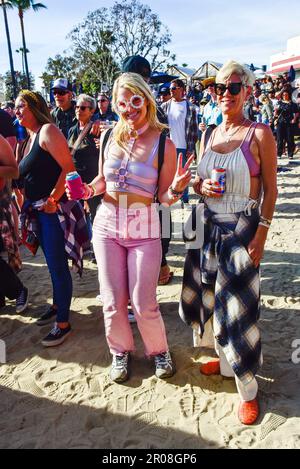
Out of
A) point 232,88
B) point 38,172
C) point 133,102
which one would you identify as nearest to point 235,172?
point 232,88

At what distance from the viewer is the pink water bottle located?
2309mm

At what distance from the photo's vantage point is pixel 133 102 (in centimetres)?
231

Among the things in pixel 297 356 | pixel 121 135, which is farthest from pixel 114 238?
pixel 297 356

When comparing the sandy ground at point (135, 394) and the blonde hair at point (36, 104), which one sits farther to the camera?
the blonde hair at point (36, 104)

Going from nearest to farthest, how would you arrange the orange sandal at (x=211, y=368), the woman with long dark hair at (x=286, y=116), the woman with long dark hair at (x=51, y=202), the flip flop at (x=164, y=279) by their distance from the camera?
the orange sandal at (x=211, y=368), the woman with long dark hair at (x=51, y=202), the flip flop at (x=164, y=279), the woman with long dark hair at (x=286, y=116)

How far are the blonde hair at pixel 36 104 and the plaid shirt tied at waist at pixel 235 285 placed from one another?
1.52 metres

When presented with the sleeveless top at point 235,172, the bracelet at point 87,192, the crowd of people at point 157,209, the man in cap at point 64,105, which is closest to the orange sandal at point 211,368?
the crowd of people at point 157,209

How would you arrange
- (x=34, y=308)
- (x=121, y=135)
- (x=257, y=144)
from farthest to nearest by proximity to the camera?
(x=34, y=308), (x=121, y=135), (x=257, y=144)

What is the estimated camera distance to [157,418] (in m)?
2.43

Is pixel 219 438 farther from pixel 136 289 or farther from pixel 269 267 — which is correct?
pixel 269 267

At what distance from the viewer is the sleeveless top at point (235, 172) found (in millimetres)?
2170

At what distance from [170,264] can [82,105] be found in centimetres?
223

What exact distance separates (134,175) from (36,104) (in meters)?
1.17

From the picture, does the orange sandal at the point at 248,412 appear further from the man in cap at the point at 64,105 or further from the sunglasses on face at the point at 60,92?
the sunglasses on face at the point at 60,92
